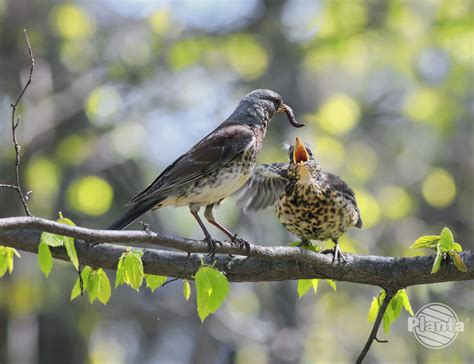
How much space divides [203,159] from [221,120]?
4.06 m

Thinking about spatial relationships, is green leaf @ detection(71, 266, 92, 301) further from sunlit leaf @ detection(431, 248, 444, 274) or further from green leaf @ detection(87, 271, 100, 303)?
sunlit leaf @ detection(431, 248, 444, 274)

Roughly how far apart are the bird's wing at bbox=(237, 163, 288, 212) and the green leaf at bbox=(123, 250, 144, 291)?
1892 millimetres

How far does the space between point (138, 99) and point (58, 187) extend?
1.56 meters

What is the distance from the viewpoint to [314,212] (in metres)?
4.72

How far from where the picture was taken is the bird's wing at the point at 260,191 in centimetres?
526

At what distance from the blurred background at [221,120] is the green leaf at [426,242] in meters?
4.83

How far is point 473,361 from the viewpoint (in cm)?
939

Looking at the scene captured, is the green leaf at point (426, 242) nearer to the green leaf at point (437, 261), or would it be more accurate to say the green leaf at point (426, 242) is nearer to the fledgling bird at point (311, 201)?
the green leaf at point (437, 261)

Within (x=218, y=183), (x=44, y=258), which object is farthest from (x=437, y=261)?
(x=44, y=258)

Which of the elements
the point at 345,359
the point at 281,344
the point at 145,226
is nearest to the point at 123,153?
the point at 281,344

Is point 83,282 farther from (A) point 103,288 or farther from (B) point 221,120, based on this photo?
(B) point 221,120

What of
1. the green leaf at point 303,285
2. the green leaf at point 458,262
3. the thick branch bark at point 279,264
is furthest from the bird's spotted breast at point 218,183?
the green leaf at point 458,262

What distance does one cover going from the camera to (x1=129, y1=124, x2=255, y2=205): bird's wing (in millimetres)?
4660

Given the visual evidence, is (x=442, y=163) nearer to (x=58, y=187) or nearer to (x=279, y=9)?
(x=279, y=9)
